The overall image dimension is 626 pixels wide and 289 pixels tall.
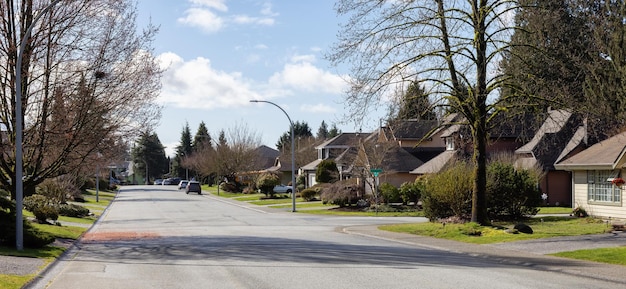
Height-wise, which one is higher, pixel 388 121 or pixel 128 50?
pixel 128 50

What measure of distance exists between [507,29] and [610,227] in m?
8.87

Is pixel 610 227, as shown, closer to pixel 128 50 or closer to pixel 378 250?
pixel 378 250

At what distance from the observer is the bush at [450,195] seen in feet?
99.3

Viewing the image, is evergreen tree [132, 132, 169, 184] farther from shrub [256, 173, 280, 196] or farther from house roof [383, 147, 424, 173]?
house roof [383, 147, 424, 173]

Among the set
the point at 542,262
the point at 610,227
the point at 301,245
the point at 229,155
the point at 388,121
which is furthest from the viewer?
the point at 229,155

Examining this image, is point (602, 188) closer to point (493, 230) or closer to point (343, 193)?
point (493, 230)

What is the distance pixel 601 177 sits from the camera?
3303cm

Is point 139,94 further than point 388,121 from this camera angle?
No

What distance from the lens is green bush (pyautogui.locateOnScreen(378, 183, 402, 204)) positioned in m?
49.0

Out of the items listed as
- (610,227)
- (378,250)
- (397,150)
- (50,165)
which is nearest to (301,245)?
(378,250)

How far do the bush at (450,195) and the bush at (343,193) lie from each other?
1846 cm

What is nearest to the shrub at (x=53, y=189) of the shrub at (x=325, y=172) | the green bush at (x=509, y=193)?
the green bush at (x=509, y=193)

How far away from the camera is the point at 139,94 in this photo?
2311 cm

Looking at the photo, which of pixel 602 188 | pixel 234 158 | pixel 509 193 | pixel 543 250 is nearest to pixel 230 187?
pixel 234 158
